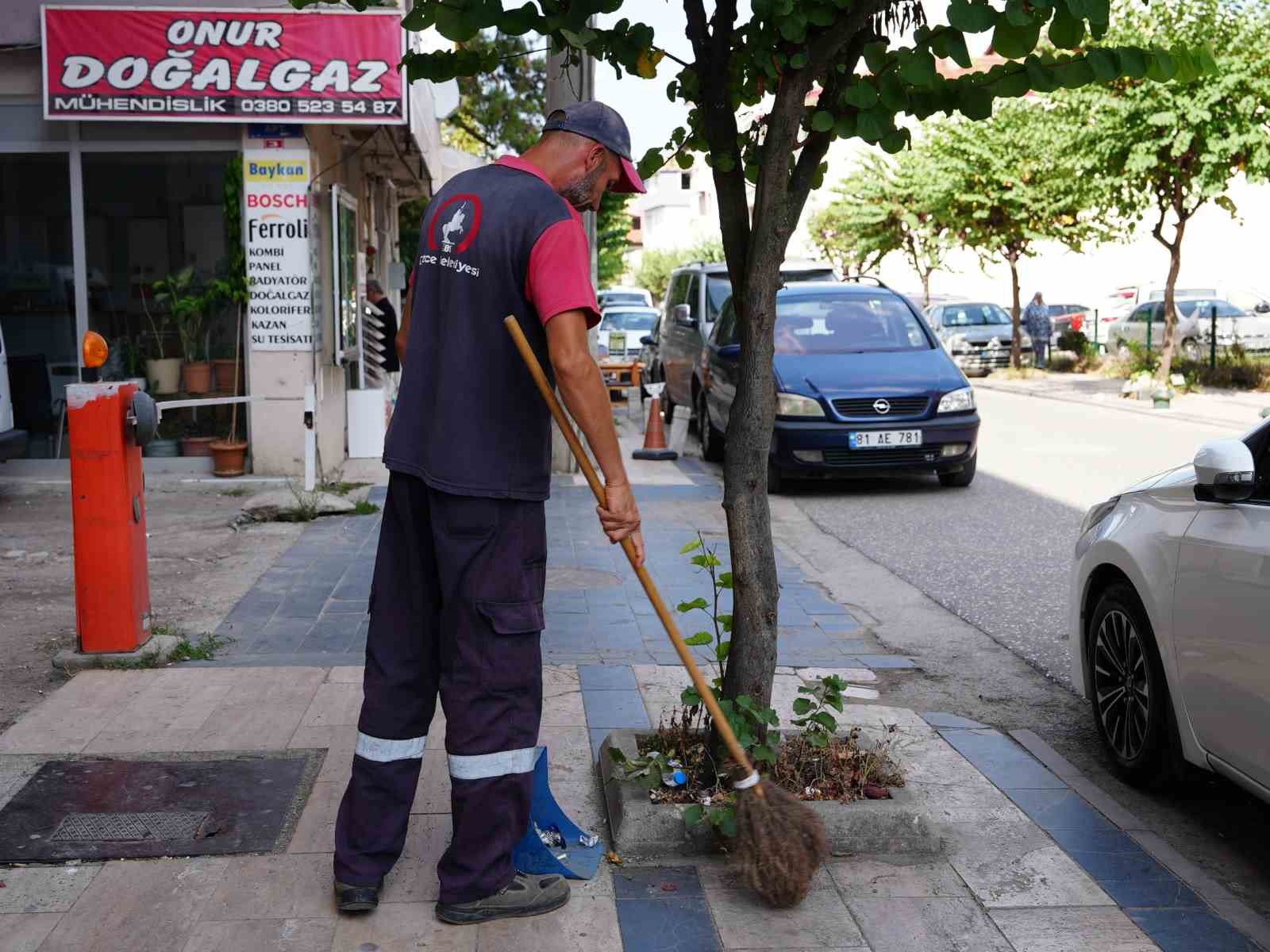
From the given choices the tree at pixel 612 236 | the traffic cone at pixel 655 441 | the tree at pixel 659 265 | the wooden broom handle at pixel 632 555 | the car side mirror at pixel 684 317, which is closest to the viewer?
the wooden broom handle at pixel 632 555

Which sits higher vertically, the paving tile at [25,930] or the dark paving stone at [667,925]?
the paving tile at [25,930]

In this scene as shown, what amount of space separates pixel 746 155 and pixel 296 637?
10.9ft

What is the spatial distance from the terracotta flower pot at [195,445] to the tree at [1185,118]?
13.5 meters

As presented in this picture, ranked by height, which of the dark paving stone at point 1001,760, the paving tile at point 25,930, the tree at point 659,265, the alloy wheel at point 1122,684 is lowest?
the dark paving stone at point 1001,760

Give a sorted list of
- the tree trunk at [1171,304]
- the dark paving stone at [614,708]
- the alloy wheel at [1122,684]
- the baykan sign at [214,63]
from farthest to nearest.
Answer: the tree trunk at [1171,304] < the baykan sign at [214,63] < the dark paving stone at [614,708] < the alloy wheel at [1122,684]

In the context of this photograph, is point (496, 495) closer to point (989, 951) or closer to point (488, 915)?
point (488, 915)

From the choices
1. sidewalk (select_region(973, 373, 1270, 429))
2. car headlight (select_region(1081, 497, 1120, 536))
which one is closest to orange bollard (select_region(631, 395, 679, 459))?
sidewalk (select_region(973, 373, 1270, 429))

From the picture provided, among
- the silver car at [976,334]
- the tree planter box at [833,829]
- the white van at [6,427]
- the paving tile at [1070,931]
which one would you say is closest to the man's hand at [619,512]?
the tree planter box at [833,829]

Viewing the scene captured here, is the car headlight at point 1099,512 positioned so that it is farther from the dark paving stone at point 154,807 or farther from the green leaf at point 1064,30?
the dark paving stone at point 154,807

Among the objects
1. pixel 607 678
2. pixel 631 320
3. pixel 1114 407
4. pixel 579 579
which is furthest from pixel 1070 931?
pixel 631 320

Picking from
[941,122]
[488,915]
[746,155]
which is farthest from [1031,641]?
[941,122]

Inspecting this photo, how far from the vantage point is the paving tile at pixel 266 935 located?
337 cm

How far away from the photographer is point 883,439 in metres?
11.7

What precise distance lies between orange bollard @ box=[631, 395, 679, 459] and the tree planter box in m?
10.2
